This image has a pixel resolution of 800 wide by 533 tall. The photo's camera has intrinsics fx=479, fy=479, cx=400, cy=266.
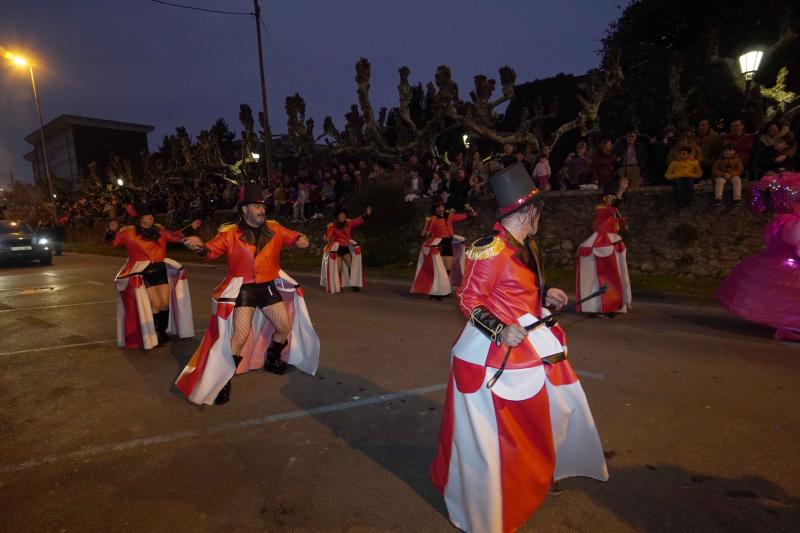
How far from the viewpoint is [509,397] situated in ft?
8.01

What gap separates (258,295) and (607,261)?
552 centimetres

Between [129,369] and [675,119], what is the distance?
14.6 m

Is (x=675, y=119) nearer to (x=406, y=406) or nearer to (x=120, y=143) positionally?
(x=406, y=406)

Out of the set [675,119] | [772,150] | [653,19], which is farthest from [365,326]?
[653,19]

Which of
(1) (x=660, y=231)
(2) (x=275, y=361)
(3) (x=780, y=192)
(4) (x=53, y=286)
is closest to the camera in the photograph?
(2) (x=275, y=361)

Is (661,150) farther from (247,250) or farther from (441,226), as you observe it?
(247,250)

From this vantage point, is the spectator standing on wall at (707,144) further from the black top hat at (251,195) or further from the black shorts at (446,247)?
the black top hat at (251,195)

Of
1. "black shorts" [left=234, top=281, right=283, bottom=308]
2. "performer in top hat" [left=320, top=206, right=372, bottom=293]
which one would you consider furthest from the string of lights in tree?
"performer in top hat" [left=320, top=206, right=372, bottom=293]

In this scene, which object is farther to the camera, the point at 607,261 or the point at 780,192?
the point at 607,261

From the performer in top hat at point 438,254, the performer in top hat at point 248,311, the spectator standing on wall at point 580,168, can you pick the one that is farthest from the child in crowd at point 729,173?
the performer in top hat at point 248,311

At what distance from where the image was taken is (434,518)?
9.20 ft

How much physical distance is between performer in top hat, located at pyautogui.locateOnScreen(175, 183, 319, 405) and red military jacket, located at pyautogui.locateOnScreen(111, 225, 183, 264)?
230cm

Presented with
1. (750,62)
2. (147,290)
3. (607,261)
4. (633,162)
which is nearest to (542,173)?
(633,162)

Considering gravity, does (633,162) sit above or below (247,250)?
above
